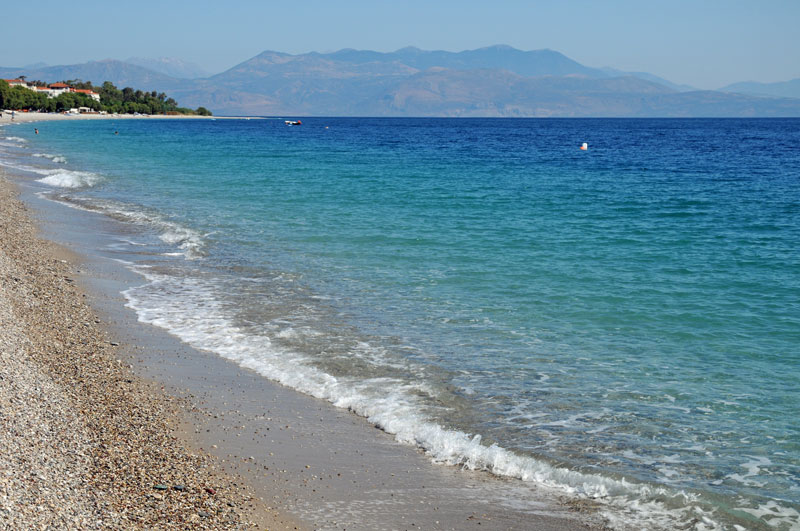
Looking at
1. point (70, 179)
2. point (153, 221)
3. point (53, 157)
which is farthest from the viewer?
point (53, 157)

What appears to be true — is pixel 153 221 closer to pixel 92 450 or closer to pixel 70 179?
pixel 70 179

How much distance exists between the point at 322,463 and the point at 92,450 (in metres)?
2.39

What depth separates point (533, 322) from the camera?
13.1m

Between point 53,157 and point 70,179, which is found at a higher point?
point 53,157

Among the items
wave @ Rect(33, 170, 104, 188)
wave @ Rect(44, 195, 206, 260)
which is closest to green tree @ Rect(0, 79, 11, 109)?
wave @ Rect(33, 170, 104, 188)

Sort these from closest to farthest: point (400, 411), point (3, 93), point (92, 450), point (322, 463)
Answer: point (92, 450), point (322, 463), point (400, 411), point (3, 93)

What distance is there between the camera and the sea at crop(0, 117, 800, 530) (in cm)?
800

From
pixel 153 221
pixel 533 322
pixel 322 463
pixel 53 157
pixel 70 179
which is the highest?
pixel 53 157

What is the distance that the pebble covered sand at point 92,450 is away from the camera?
609 centimetres

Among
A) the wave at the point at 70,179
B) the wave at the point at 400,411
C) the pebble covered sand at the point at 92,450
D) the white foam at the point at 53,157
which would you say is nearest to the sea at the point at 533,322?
the wave at the point at 400,411

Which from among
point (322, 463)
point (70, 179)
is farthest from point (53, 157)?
point (322, 463)

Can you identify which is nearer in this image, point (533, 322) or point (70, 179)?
point (533, 322)

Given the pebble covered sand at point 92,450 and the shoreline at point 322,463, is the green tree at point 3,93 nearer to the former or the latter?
the pebble covered sand at point 92,450

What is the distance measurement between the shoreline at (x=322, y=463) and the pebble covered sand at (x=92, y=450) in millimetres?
302
